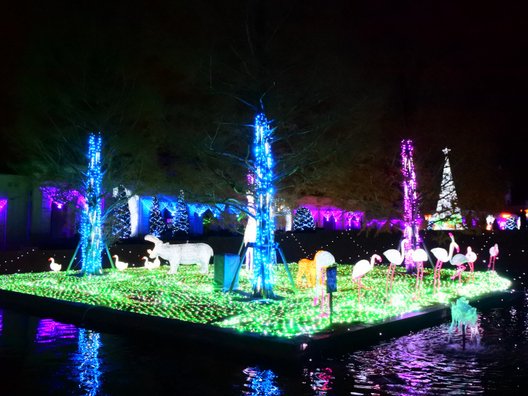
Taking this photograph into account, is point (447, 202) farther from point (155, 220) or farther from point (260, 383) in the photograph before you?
point (155, 220)

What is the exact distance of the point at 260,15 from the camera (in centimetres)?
1373

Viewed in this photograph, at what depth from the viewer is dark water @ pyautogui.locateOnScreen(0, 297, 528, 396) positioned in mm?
6801

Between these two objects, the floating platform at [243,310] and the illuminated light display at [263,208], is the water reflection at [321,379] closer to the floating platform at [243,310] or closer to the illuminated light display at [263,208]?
the floating platform at [243,310]

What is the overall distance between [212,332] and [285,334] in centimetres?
121

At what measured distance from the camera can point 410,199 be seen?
19.9 metres

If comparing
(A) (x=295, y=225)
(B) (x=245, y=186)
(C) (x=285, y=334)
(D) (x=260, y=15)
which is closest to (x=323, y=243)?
(A) (x=295, y=225)

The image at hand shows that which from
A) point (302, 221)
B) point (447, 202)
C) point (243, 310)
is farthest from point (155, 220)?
point (243, 310)

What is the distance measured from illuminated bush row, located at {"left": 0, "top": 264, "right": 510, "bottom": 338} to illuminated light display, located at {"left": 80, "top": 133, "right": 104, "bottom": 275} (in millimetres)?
626

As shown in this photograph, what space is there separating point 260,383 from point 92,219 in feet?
45.0

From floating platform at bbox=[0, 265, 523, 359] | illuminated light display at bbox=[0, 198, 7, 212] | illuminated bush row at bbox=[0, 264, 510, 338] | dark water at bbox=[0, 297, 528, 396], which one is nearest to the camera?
dark water at bbox=[0, 297, 528, 396]

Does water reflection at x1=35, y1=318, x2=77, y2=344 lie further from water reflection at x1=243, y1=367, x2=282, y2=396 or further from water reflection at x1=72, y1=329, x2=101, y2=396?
water reflection at x1=243, y1=367, x2=282, y2=396

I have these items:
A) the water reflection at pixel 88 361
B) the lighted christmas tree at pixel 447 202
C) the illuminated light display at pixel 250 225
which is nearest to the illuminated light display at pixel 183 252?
the illuminated light display at pixel 250 225

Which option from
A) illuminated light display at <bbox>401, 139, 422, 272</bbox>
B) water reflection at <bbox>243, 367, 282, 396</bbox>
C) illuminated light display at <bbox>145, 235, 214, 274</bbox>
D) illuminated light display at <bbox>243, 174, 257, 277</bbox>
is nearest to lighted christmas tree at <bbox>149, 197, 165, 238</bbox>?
illuminated light display at <bbox>243, 174, 257, 277</bbox>

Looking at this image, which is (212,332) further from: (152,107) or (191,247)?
(152,107)
